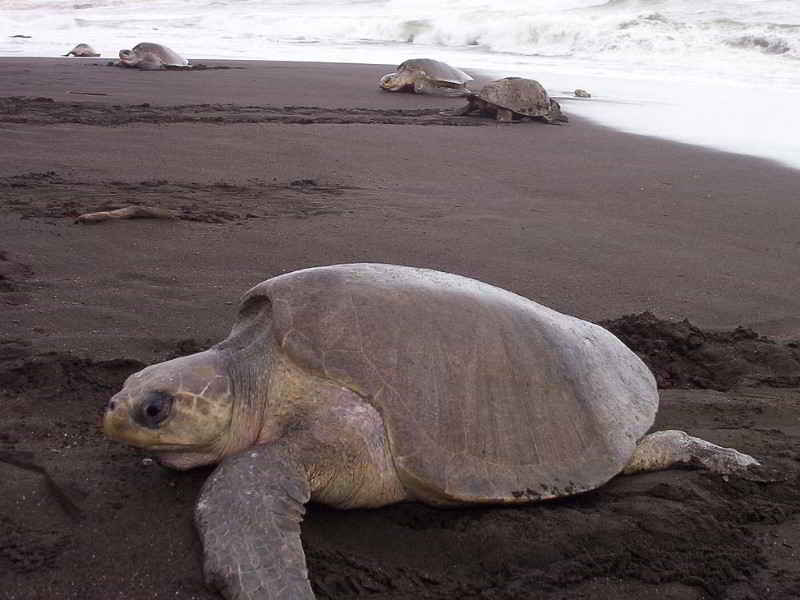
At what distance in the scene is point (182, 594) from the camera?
60.7 inches

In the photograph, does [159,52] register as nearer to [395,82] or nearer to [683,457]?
[395,82]

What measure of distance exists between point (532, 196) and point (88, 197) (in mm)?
2828

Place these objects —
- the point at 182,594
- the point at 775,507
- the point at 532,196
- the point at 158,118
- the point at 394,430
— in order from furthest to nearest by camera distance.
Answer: the point at 158,118 < the point at 532,196 < the point at 775,507 < the point at 394,430 < the point at 182,594

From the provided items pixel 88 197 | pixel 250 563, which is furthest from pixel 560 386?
pixel 88 197

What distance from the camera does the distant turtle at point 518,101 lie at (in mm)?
8539

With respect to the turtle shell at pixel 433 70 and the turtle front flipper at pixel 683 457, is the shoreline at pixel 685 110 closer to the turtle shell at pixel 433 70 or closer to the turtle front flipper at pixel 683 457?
the turtle shell at pixel 433 70

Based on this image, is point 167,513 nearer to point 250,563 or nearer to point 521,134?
point 250,563

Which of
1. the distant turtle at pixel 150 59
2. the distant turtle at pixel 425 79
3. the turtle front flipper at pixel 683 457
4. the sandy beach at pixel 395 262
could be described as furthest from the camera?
the distant turtle at pixel 150 59

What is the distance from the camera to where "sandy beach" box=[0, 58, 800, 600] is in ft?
5.67

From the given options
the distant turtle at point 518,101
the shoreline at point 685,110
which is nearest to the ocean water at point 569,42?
the shoreline at point 685,110

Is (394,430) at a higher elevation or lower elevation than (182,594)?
higher

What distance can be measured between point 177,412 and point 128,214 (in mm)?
2463

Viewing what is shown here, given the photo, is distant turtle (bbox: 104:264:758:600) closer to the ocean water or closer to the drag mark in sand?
the drag mark in sand

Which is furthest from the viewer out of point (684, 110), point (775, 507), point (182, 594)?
point (684, 110)
